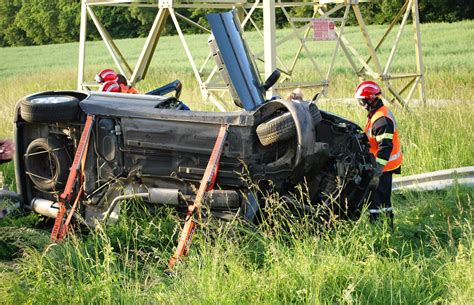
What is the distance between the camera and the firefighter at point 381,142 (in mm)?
7332

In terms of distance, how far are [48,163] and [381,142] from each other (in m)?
3.07

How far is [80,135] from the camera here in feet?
24.2

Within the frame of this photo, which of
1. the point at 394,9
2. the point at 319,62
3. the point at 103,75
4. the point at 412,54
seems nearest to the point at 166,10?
the point at 103,75

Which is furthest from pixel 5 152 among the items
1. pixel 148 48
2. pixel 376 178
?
pixel 148 48

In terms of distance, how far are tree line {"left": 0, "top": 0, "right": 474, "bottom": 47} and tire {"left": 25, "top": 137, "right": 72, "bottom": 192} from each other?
4067 centimetres

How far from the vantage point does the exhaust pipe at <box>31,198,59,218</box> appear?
24.1 feet

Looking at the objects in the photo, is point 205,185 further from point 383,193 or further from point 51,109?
point 383,193

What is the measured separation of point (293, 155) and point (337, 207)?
70cm

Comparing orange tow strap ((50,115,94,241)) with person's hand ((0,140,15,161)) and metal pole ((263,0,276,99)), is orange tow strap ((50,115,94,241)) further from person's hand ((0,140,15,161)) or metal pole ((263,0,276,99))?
metal pole ((263,0,276,99))

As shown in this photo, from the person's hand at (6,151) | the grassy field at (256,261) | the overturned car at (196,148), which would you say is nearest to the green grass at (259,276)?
the grassy field at (256,261)

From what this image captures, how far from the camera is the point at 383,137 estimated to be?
7.36 meters

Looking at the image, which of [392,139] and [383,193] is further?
[383,193]

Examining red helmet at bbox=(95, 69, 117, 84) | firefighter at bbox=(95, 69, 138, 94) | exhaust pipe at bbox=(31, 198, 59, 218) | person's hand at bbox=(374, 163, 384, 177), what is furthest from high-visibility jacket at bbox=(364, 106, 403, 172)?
red helmet at bbox=(95, 69, 117, 84)

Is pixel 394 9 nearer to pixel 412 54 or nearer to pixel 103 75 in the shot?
pixel 412 54
